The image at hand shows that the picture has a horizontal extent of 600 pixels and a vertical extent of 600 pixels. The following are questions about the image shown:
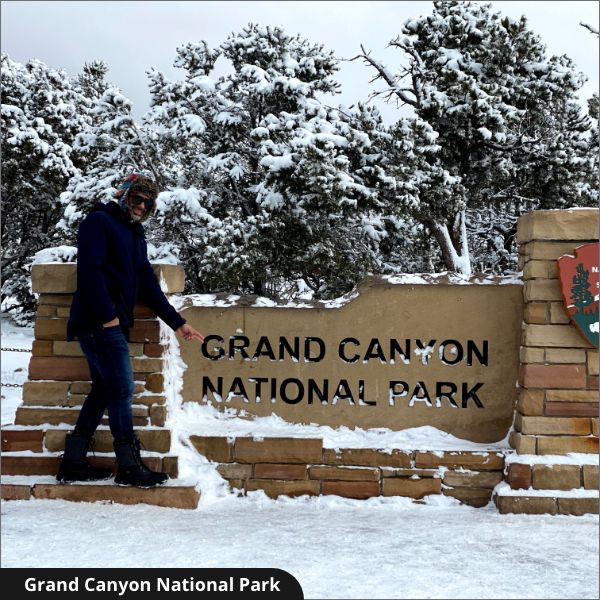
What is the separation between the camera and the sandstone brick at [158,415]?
12.6ft

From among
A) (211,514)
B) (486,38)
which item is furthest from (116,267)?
(486,38)

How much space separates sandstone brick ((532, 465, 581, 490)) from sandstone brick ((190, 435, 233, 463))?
1.68 metres

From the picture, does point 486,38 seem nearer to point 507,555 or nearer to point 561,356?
point 561,356

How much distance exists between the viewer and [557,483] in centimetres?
370

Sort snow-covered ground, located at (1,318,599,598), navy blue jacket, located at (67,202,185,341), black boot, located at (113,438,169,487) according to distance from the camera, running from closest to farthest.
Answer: snow-covered ground, located at (1,318,599,598), navy blue jacket, located at (67,202,185,341), black boot, located at (113,438,169,487)

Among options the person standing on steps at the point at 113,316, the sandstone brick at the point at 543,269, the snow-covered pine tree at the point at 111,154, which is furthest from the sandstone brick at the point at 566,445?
the snow-covered pine tree at the point at 111,154

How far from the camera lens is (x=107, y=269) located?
137 inches

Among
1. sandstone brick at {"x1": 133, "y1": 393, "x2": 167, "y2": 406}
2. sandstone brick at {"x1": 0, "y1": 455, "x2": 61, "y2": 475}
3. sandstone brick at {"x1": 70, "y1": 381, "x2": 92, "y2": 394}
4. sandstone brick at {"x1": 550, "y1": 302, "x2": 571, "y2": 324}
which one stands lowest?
Result: sandstone brick at {"x1": 0, "y1": 455, "x2": 61, "y2": 475}

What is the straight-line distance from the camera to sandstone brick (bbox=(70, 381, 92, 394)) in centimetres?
387

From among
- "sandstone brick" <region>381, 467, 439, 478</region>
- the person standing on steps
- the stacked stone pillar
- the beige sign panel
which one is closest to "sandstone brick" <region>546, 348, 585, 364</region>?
the stacked stone pillar

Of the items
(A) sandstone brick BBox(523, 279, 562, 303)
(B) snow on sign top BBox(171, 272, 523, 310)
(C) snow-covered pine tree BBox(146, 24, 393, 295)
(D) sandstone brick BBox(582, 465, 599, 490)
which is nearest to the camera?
(D) sandstone brick BBox(582, 465, 599, 490)

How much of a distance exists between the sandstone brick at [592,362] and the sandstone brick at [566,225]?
0.60 m

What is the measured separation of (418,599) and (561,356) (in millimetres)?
1789

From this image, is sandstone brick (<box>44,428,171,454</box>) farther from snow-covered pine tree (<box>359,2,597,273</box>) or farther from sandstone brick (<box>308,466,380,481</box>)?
snow-covered pine tree (<box>359,2,597,273</box>)
